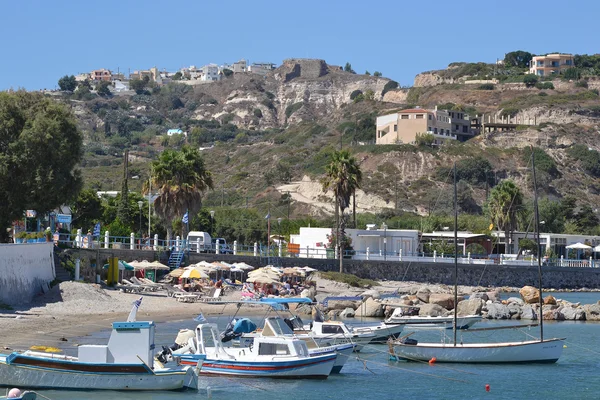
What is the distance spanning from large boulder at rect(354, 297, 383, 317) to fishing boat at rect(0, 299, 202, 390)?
26317 mm

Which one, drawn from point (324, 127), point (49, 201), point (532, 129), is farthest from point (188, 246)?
point (324, 127)

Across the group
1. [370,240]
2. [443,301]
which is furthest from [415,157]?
[443,301]

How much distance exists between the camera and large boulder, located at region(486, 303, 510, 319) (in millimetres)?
54875

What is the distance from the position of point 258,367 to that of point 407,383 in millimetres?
5531

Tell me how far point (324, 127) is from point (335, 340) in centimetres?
16246

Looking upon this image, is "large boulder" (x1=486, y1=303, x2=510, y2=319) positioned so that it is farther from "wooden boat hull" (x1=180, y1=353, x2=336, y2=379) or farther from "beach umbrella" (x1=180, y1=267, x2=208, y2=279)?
"wooden boat hull" (x1=180, y1=353, x2=336, y2=379)

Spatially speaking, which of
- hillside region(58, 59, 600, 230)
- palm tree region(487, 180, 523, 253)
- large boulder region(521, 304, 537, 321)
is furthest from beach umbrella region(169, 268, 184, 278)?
hillside region(58, 59, 600, 230)

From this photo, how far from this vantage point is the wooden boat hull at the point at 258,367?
3152 cm

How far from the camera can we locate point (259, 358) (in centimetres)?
3167

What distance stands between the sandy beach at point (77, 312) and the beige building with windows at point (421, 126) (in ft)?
323

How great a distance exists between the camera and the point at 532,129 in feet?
525

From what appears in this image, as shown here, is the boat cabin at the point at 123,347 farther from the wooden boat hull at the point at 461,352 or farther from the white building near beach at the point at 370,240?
the white building near beach at the point at 370,240

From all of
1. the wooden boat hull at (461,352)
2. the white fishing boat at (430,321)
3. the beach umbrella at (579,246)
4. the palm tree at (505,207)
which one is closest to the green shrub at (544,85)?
the beach umbrella at (579,246)

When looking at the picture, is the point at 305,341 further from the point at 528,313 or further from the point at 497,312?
the point at 528,313
